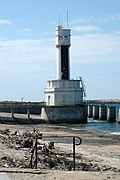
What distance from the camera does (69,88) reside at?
2665 inches

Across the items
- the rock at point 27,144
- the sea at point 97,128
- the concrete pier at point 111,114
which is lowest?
the sea at point 97,128

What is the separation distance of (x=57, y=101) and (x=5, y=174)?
56154 mm

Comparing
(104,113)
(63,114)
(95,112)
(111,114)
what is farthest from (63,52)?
(95,112)

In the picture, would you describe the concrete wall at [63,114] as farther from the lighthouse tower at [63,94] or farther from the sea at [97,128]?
the sea at [97,128]

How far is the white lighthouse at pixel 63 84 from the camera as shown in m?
67.8

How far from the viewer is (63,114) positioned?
65.4 metres

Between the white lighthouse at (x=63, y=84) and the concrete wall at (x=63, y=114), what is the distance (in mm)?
2147

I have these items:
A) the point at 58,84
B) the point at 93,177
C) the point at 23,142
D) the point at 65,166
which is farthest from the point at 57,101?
the point at 93,177

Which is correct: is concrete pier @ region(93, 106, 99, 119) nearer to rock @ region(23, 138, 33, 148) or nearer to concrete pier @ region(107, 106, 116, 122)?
concrete pier @ region(107, 106, 116, 122)

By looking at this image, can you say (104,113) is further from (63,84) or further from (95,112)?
(63,84)

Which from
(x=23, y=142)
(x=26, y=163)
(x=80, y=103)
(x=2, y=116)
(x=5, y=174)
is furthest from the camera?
(x=80, y=103)

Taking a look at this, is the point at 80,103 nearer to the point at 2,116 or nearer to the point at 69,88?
the point at 69,88

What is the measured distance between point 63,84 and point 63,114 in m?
5.19

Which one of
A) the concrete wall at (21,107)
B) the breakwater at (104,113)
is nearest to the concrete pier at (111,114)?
the breakwater at (104,113)
